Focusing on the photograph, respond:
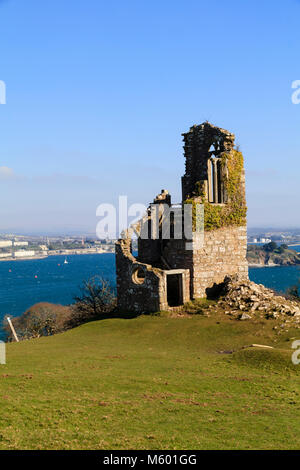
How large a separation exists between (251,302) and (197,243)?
461 cm

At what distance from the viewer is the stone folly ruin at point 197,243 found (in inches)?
1092

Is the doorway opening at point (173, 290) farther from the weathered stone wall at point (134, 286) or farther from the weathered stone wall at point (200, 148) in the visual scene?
the weathered stone wall at point (200, 148)

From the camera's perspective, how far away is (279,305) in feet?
81.2

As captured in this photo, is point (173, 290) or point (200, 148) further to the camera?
point (200, 148)

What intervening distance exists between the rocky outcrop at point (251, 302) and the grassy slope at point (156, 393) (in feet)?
4.16

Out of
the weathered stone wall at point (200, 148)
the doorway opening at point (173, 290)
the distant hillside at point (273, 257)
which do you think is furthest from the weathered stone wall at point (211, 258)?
the distant hillside at point (273, 257)

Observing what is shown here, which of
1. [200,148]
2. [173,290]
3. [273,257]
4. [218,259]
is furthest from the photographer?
[273,257]

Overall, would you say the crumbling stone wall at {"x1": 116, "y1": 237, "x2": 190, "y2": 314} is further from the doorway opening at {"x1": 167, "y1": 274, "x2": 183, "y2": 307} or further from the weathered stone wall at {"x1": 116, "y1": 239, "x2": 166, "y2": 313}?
the doorway opening at {"x1": 167, "y1": 274, "x2": 183, "y2": 307}

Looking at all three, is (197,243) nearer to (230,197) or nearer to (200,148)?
(230,197)

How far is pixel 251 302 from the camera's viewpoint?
25812 mm

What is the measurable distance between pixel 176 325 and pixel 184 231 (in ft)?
19.4

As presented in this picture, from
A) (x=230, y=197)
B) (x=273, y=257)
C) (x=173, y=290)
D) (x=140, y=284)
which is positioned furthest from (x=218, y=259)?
(x=273, y=257)
